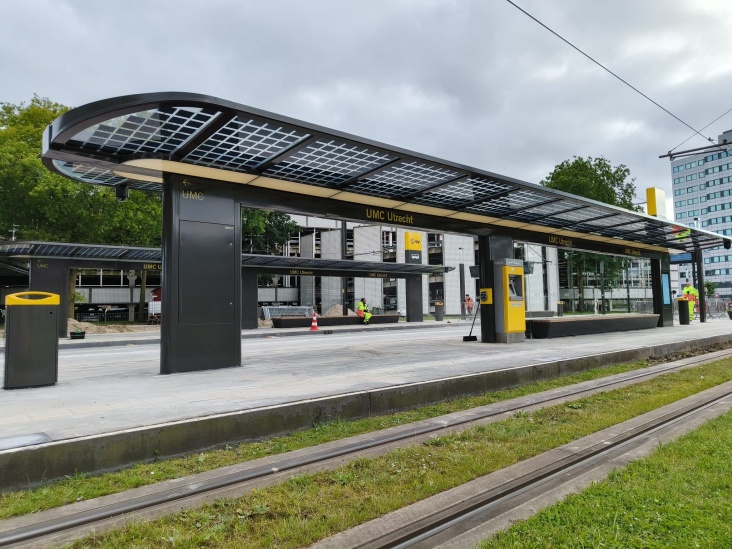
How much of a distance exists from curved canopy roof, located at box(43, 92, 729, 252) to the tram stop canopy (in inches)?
1.0

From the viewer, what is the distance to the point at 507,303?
600 inches

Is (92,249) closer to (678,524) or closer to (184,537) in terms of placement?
(184,537)

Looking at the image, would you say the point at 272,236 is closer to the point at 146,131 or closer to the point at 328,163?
the point at 328,163

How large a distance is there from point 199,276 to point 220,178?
204 centimetres

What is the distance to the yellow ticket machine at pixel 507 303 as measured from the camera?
15273 mm

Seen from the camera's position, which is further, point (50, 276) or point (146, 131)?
point (50, 276)

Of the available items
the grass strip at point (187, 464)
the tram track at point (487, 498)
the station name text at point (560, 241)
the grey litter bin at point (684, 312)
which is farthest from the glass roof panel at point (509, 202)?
the grey litter bin at point (684, 312)

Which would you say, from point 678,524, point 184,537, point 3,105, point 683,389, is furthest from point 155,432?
point 3,105

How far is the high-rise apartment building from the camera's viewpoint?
115 m

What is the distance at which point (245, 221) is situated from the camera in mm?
39625

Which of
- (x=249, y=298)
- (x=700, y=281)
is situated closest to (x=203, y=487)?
(x=249, y=298)

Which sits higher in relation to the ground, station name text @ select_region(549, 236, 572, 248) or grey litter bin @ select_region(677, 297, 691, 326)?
station name text @ select_region(549, 236, 572, 248)

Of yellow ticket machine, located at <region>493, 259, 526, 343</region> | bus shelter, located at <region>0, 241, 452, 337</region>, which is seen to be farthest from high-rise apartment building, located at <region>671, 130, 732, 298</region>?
yellow ticket machine, located at <region>493, 259, 526, 343</region>

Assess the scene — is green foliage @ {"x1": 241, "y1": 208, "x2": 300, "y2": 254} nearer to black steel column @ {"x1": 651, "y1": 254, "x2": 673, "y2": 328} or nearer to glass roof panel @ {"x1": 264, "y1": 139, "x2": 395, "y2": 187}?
black steel column @ {"x1": 651, "y1": 254, "x2": 673, "y2": 328}
